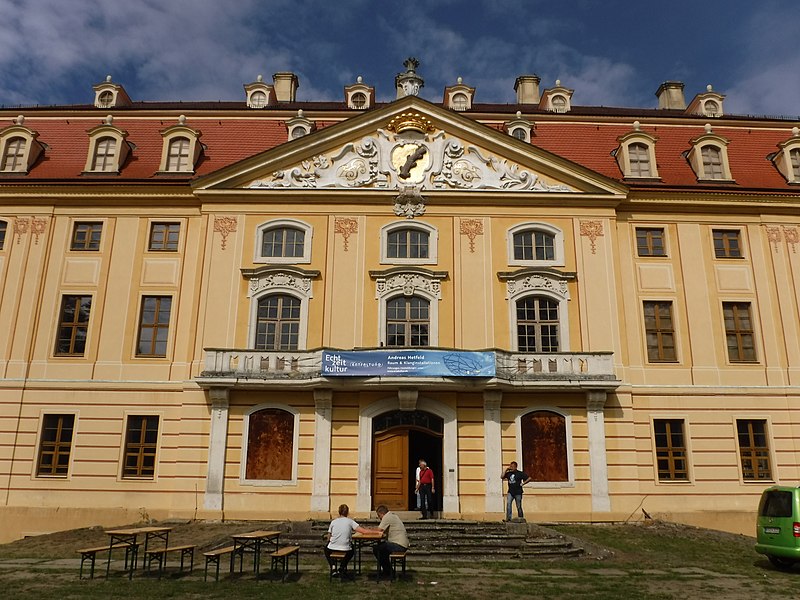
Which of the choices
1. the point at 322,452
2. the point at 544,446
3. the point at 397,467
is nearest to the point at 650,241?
the point at 544,446

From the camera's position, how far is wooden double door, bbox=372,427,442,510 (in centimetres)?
2314

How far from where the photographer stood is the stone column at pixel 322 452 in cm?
2255

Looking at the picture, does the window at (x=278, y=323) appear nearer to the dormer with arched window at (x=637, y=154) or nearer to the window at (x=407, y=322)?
the window at (x=407, y=322)

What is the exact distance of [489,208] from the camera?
1016 inches

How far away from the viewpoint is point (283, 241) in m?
25.6

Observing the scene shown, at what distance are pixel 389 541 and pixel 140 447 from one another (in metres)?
13.1

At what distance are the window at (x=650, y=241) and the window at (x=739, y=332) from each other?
10.2ft

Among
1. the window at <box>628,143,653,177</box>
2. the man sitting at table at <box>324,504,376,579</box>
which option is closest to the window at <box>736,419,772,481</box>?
the window at <box>628,143,653,177</box>

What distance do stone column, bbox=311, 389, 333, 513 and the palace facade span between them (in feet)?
0.30

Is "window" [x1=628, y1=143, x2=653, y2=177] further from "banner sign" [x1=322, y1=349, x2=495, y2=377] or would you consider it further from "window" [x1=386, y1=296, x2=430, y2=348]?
"banner sign" [x1=322, y1=349, x2=495, y2=377]

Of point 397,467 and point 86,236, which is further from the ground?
point 86,236

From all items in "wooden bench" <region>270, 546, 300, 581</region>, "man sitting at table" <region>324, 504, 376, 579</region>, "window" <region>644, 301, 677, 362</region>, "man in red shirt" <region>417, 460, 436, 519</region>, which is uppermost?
"window" <region>644, 301, 677, 362</region>

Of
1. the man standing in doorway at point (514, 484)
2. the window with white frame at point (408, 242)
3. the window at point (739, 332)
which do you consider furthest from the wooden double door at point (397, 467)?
the window at point (739, 332)

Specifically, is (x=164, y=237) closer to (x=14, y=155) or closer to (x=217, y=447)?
(x=14, y=155)
